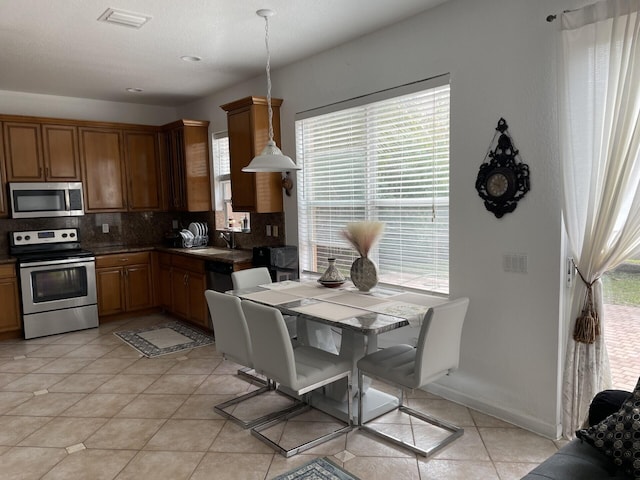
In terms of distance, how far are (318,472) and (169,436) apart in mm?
1025

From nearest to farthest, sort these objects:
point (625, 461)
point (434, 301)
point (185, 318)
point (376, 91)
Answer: point (625, 461)
point (434, 301)
point (376, 91)
point (185, 318)

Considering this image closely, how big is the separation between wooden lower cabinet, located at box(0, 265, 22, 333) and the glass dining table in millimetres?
2943

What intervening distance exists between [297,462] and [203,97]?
4.69 m

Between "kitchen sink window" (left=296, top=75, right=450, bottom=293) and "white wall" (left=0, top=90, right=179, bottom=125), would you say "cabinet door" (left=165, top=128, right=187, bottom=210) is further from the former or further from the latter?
"kitchen sink window" (left=296, top=75, right=450, bottom=293)

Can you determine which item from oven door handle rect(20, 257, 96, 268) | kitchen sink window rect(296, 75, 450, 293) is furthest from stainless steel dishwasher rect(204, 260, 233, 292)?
oven door handle rect(20, 257, 96, 268)

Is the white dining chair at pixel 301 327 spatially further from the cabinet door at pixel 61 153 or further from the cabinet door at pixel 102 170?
the cabinet door at pixel 61 153

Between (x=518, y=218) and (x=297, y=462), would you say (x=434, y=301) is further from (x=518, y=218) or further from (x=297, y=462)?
(x=297, y=462)

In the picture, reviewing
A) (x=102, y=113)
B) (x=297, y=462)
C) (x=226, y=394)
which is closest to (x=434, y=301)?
(x=297, y=462)

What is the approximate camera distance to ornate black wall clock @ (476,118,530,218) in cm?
280

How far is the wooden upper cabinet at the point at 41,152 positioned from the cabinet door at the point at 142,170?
0.62 m

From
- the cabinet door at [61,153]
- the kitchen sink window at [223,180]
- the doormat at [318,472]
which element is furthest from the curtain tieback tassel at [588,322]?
the cabinet door at [61,153]

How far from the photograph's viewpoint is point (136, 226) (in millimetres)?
6309

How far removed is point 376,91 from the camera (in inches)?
144

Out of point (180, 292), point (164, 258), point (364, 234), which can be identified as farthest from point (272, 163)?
point (164, 258)
